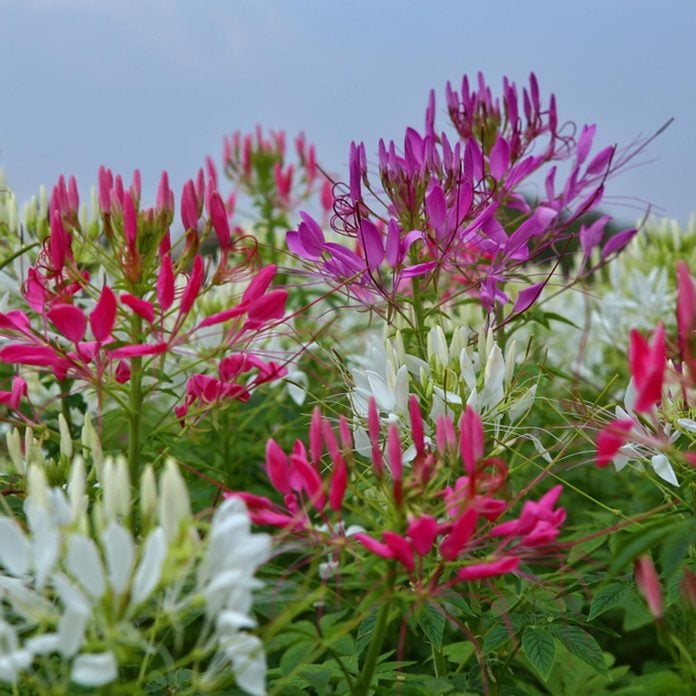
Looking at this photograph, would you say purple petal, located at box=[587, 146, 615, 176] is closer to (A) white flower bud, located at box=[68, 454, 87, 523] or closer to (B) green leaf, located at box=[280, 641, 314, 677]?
(B) green leaf, located at box=[280, 641, 314, 677]

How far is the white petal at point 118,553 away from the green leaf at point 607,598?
957 millimetres

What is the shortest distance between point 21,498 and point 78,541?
90 cm

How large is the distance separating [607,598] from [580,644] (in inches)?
3.8

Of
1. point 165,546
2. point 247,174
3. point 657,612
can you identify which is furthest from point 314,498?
point 247,174

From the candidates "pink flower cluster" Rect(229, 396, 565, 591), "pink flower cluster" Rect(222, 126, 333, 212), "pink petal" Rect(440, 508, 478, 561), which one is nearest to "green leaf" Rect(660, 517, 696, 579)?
"pink flower cluster" Rect(229, 396, 565, 591)

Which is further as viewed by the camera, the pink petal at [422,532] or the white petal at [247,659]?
the pink petal at [422,532]

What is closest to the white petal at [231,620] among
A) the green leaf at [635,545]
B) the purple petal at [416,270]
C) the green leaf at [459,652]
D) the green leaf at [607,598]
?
the green leaf at [635,545]

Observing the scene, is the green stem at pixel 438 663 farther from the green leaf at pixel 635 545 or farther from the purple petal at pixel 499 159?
the purple petal at pixel 499 159

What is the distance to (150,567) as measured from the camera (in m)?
0.98

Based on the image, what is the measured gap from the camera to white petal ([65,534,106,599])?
3.17 ft

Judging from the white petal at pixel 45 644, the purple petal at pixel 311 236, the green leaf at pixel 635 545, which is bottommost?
the white petal at pixel 45 644

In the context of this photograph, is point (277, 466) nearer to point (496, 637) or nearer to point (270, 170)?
point (496, 637)

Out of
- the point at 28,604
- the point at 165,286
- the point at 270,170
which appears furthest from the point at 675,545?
the point at 270,170

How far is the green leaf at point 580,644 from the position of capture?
164cm
